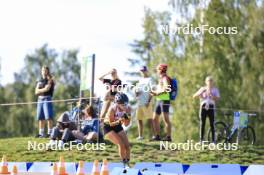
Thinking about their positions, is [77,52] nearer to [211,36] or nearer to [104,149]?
[211,36]

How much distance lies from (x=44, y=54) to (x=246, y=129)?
2025 inches

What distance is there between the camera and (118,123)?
13812 mm

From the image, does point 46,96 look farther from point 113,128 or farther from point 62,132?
point 113,128

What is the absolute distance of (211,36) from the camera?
32062mm

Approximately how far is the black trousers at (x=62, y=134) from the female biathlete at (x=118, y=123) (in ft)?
9.66

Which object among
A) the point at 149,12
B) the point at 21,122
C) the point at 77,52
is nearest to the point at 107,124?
the point at 149,12

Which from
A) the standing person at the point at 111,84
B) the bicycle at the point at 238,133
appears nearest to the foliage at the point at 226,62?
the bicycle at the point at 238,133

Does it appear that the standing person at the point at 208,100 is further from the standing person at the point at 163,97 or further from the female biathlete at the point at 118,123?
the female biathlete at the point at 118,123

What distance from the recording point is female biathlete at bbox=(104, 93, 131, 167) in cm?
1379

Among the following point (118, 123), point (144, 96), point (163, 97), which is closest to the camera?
point (118, 123)

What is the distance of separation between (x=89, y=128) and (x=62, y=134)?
2.48 ft

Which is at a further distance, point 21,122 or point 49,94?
point 21,122

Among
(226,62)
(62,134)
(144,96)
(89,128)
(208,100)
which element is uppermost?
(226,62)

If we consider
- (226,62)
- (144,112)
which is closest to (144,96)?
(144,112)
